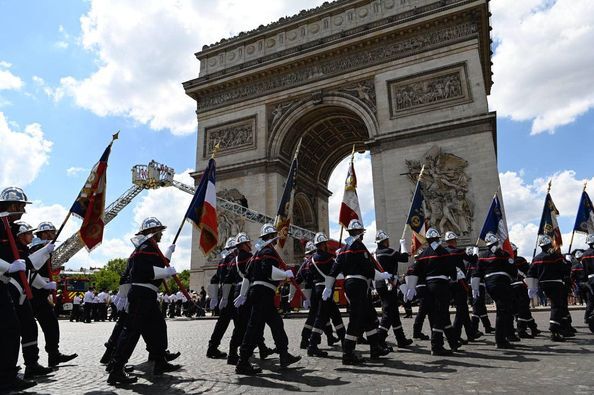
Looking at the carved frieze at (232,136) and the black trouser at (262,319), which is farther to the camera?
the carved frieze at (232,136)

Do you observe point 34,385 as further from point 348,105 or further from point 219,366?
point 348,105

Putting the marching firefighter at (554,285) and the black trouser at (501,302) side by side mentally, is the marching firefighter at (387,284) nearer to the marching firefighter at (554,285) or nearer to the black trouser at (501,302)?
the black trouser at (501,302)

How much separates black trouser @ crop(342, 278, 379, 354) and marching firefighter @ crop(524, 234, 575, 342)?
12.6 ft

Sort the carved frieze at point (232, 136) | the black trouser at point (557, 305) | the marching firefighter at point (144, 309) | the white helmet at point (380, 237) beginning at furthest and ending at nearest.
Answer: the carved frieze at point (232, 136) < the white helmet at point (380, 237) < the black trouser at point (557, 305) < the marching firefighter at point (144, 309)

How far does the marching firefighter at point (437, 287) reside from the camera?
6.51 metres

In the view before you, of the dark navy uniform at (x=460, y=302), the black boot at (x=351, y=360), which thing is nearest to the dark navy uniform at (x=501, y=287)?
the dark navy uniform at (x=460, y=302)

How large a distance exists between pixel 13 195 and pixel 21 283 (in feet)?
3.47

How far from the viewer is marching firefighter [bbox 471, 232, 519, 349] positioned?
6.97 meters

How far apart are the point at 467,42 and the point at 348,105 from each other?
680 centimetres

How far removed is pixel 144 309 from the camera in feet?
17.3

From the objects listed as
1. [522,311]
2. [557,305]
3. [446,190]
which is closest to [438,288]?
[557,305]

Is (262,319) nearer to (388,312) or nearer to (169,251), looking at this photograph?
(169,251)

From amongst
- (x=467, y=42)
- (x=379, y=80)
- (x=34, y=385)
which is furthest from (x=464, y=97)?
(x=34, y=385)

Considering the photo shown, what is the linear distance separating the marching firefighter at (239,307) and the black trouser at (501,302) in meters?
3.72
